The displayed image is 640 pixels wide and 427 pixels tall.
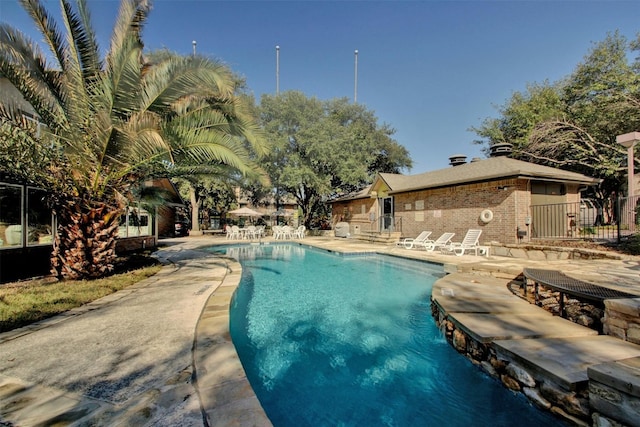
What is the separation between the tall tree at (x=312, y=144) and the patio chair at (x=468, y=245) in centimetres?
1177

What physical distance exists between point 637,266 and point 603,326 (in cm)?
500

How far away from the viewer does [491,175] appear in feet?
39.9

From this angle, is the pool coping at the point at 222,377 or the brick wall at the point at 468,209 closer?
the pool coping at the point at 222,377

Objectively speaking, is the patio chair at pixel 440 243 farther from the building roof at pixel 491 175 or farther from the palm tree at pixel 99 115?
the palm tree at pixel 99 115

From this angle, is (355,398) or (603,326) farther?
(603,326)

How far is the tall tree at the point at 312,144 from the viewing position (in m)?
22.8

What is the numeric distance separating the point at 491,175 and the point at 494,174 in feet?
0.38

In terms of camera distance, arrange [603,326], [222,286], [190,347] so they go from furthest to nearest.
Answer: [222,286] → [603,326] → [190,347]

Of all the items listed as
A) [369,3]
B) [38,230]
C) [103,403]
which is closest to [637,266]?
[103,403]

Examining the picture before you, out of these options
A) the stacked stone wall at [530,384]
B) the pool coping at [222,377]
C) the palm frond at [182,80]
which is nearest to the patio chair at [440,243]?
the stacked stone wall at [530,384]

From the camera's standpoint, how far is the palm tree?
5.81 meters

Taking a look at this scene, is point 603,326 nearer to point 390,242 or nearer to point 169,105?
point 169,105

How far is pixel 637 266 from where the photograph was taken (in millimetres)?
6801

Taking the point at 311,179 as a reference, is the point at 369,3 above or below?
above
